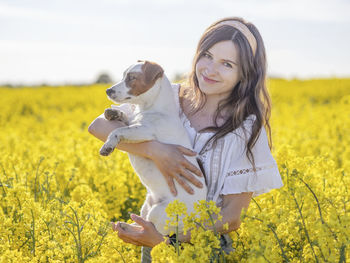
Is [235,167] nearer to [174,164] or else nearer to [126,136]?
[174,164]

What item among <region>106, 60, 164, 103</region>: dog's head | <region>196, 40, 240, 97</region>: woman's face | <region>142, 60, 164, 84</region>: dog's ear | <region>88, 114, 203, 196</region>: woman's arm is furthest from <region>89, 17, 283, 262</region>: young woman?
<region>142, 60, 164, 84</region>: dog's ear

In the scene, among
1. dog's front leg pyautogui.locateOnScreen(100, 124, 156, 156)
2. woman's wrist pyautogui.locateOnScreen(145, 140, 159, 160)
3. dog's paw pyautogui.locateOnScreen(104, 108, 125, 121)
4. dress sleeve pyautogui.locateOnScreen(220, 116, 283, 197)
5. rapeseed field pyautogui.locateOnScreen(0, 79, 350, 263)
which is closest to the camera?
rapeseed field pyautogui.locateOnScreen(0, 79, 350, 263)

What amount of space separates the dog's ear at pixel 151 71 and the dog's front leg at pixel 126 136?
0.29 meters

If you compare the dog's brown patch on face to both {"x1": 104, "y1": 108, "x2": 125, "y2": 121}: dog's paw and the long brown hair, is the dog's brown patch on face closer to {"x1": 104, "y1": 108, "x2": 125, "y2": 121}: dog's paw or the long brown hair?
{"x1": 104, "y1": 108, "x2": 125, "y2": 121}: dog's paw

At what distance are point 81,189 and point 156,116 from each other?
1.60 meters

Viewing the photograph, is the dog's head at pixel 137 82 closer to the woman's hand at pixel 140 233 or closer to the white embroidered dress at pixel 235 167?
the white embroidered dress at pixel 235 167

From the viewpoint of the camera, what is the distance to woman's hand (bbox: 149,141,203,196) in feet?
8.91

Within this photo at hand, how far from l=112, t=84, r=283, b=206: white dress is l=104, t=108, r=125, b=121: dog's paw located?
573 millimetres

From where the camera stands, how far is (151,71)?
2.80m

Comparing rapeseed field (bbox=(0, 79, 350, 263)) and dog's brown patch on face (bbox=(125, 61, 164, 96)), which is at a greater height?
dog's brown patch on face (bbox=(125, 61, 164, 96))

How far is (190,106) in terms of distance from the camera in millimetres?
3408

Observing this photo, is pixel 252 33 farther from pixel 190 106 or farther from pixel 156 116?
pixel 156 116

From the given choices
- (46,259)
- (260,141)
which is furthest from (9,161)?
(260,141)

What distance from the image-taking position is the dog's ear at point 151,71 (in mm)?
2795
